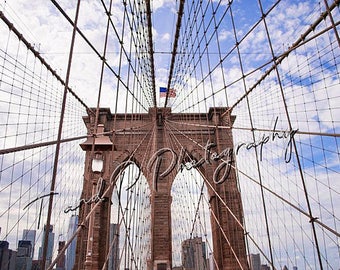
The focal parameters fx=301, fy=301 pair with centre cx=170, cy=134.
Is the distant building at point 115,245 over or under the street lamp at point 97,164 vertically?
under

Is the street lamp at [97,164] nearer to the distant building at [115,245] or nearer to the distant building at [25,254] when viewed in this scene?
the distant building at [115,245]

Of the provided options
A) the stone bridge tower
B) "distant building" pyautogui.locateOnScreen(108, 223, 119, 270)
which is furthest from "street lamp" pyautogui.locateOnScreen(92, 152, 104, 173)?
the stone bridge tower

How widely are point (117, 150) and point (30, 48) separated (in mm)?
7942

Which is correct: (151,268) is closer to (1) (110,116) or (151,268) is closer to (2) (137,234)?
(2) (137,234)

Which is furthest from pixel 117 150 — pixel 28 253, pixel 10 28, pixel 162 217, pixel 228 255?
pixel 10 28

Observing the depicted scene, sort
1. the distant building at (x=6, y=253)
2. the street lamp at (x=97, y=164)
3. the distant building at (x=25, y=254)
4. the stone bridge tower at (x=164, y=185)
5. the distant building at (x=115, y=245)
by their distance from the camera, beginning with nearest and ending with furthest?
the distant building at (x=115, y=245)
the street lamp at (x=97, y=164)
the distant building at (x=6, y=253)
the distant building at (x=25, y=254)
the stone bridge tower at (x=164, y=185)

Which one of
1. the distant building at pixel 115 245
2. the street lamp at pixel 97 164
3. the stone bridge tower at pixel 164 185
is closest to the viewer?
the distant building at pixel 115 245

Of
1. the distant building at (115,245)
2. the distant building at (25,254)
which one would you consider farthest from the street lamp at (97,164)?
the distant building at (25,254)

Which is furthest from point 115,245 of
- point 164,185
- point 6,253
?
point 164,185

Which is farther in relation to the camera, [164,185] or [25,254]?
[164,185]

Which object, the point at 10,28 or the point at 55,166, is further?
the point at 10,28

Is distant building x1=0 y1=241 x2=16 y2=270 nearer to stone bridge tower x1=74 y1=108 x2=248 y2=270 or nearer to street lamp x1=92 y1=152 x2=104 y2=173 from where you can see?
street lamp x1=92 y1=152 x2=104 y2=173

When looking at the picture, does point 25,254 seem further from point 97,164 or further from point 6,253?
point 97,164

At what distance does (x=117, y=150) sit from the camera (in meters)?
11.8
